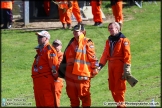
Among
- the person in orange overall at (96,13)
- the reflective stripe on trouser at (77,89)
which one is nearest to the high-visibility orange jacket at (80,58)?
the reflective stripe on trouser at (77,89)

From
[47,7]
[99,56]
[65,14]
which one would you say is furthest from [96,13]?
[99,56]

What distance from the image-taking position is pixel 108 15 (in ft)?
73.3

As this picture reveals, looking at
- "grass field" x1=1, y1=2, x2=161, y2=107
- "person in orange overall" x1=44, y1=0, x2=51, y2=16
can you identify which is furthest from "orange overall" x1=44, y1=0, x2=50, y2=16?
"grass field" x1=1, y1=2, x2=161, y2=107

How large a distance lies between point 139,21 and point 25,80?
6802 millimetres

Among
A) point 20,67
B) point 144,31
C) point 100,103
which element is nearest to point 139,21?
point 144,31

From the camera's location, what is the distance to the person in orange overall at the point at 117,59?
11.4m

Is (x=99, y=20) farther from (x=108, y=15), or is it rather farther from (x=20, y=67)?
(x=20, y=67)

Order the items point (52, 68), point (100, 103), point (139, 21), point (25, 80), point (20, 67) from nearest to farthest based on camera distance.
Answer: point (52, 68), point (100, 103), point (25, 80), point (20, 67), point (139, 21)

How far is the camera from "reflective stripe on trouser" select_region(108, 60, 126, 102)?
1147 cm

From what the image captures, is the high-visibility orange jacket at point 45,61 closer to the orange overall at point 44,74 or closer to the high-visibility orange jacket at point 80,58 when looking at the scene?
the orange overall at point 44,74

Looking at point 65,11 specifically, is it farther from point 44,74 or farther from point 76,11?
point 44,74

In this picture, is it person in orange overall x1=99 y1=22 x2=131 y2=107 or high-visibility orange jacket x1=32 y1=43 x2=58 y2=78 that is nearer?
high-visibility orange jacket x1=32 y1=43 x2=58 y2=78

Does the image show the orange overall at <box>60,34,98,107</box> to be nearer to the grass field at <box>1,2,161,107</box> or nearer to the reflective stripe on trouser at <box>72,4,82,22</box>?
the grass field at <box>1,2,161,107</box>

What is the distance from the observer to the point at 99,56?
17.1 metres
